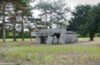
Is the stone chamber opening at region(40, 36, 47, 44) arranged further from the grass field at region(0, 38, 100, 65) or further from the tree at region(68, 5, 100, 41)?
the grass field at region(0, 38, 100, 65)

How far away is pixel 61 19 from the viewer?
21984mm

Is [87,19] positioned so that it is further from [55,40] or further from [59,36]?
[55,40]

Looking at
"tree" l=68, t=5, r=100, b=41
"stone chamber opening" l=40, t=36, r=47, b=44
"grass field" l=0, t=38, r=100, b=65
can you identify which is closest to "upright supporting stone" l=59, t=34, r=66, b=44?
"stone chamber opening" l=40, t=36, r=47, b=44

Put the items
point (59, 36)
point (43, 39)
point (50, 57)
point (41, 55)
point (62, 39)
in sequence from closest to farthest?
point (50, 57)
point (41, 55)
point (62, 39)
point (59, 36)
point (43, 39)

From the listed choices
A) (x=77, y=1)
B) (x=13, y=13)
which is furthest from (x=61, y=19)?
(x=77, y=1)

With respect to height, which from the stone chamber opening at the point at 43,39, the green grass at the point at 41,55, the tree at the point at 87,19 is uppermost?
the tree at the point at 87,19

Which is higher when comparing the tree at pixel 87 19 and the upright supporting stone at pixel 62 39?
the tree at pixel 87 19

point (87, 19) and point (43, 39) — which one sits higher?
point (87, 19)

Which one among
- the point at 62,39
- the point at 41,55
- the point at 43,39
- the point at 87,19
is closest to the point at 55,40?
the point at 62,39

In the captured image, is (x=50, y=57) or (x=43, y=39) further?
(x=43, y=39)

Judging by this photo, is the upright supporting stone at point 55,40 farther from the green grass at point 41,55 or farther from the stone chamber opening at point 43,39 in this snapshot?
the green grass at point 41,55

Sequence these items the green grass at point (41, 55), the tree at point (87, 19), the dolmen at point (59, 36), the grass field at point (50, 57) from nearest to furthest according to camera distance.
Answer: the grass field at point (50, 57) → the green grass at point (41, 55) → the dolmen at point (59, 36) → the tree at point (87, 19)

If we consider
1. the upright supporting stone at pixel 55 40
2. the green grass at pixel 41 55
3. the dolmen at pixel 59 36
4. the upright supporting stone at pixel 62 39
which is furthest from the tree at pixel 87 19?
the green grass at pixel 41 55

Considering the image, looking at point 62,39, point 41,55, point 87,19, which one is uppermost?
point 87,19
